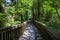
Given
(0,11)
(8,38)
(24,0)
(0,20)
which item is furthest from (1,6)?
(24,0)

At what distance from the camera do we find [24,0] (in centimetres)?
4119

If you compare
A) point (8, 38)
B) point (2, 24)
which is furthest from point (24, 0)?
point (8, 38)

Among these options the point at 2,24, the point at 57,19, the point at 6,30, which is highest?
the point at 6,30

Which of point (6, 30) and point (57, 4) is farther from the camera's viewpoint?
point (57, 4)

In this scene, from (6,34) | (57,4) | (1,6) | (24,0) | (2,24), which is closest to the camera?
(6,34)

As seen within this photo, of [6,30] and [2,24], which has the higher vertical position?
[6,30]

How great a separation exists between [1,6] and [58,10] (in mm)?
12474

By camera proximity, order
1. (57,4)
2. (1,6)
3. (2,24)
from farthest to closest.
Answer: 1. (57,4)
2. (1,6)
3. (2,24)

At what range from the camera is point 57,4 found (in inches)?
976

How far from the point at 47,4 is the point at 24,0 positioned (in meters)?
16.1

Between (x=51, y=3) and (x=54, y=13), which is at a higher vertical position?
(x=51, y=3)

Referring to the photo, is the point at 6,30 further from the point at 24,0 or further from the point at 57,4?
the point at 24,0

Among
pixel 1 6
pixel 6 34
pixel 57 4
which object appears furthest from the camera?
pixel 57 4

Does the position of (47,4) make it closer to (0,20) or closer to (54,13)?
(54,13)
